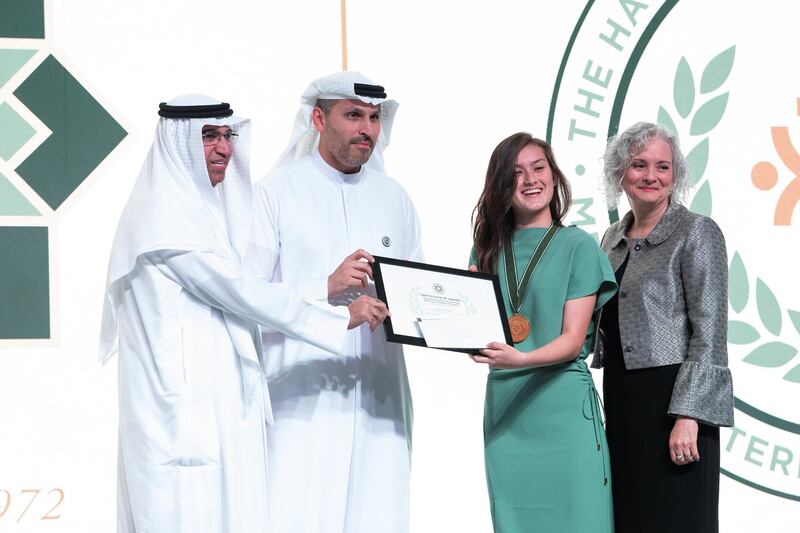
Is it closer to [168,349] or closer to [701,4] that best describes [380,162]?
[168,349]

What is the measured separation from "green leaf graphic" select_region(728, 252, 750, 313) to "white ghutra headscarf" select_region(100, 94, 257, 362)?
209cm

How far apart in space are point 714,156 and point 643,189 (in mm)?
1473

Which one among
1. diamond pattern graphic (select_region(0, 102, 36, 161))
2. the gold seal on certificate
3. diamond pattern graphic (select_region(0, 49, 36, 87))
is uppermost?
diamond pattern graphic (select_region(0, 49, 36, 87))

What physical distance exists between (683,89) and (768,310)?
933 mm

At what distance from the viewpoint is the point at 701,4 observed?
409 centimetres

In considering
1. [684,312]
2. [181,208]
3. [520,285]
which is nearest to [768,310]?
[684,312]

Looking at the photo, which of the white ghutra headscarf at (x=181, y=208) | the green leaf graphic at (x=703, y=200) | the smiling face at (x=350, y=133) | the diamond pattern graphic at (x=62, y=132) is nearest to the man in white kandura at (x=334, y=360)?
the smiling face at (x=350, y=133)

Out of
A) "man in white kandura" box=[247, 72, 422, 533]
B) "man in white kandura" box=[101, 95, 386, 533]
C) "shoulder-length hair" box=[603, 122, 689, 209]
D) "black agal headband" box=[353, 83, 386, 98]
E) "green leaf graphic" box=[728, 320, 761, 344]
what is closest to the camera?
"man in white kandura" box=[101, 95, 386, 533]

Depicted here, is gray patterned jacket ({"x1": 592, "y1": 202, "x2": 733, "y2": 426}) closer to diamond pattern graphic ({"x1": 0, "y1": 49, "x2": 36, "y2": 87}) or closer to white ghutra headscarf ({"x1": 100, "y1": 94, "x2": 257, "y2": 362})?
white ghutra headscarf ({"x1": 100, "y1": 94, "x2": 257, "y2": 362})

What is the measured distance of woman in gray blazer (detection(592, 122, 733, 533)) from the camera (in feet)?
8.40

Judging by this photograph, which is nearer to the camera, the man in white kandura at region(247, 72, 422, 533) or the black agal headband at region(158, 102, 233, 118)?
the black agal headband at region(158, 102, 233, 118)

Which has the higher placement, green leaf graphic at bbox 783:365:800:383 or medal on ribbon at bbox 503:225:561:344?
medal on ribbon at bbox 503:225:561:344

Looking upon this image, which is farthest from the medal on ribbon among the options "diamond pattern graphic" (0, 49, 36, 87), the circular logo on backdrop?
"diamond pattern graphic" (0, 49, 36, 87)

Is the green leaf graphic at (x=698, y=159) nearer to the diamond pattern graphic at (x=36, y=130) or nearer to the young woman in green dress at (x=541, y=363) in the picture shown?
the young woman in green dress at (x=541, y=363)
